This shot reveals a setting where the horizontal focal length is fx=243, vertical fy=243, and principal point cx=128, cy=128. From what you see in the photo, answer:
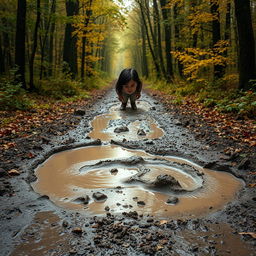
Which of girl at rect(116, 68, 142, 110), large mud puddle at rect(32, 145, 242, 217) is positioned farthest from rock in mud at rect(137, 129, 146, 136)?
girl at rect(116, 68, 142, 110)

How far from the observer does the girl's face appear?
8.70 m

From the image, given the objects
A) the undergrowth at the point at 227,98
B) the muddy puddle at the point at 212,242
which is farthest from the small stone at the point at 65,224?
the undergrowth at the point at 227,98

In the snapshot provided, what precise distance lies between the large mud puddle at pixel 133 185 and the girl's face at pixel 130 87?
15.8 feet

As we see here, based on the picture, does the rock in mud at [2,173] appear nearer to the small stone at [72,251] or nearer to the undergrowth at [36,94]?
the small stone at [72,251]

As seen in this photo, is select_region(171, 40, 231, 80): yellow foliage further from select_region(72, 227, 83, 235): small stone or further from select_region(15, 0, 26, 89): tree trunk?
select_region(72, 227, 83, 235): small stone

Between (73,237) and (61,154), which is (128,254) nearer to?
(73,237)

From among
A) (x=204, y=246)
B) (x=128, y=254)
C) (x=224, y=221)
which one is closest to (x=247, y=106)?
(x=224, y=221)

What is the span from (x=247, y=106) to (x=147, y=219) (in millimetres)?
5223

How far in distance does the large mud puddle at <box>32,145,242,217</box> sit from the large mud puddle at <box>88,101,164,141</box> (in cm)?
130

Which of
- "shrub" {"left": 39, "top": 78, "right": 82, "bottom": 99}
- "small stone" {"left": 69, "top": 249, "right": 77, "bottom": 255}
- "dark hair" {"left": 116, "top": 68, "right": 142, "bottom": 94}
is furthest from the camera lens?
"shrub" {"left": 39, "top": 78, "right": 82, "bottom": 99}

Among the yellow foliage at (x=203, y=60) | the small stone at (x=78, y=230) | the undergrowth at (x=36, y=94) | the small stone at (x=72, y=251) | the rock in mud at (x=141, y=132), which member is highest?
the yellow foliage at (x=203, y=60)

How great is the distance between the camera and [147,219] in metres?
2.31

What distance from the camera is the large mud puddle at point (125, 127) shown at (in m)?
5.56

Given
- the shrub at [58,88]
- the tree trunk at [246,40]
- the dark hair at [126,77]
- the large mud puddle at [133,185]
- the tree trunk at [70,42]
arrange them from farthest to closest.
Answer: the tree trunk at [70,42], the shrub at [58,88], the dark hair at [126,77], the tree trunk at [246,40], the large mud puddle at [133,185]
